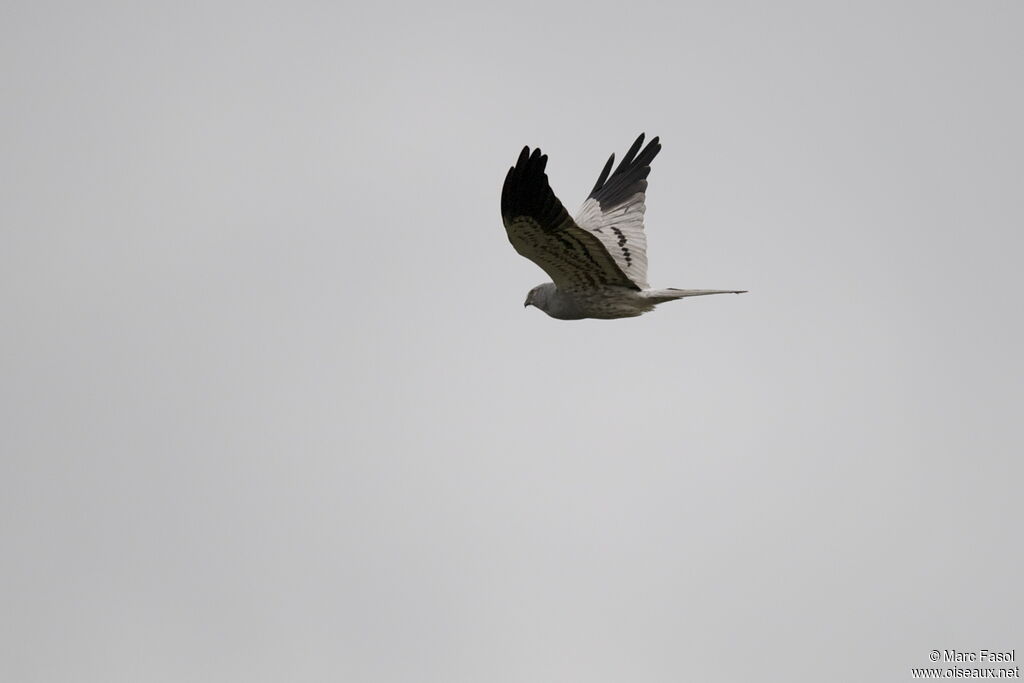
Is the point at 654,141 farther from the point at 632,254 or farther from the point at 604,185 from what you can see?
the point at 632,254

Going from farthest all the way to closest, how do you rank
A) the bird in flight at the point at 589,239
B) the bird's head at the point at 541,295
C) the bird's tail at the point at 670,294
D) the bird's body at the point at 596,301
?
1. the bird's head at the point at 541,295
2. the bird's body at the point at 596,301
3. the bird's tail at the point at 670,294
4. the bird in flight at the point at 589,239

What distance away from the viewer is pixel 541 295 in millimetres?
17266

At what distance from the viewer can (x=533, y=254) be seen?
51.6ft

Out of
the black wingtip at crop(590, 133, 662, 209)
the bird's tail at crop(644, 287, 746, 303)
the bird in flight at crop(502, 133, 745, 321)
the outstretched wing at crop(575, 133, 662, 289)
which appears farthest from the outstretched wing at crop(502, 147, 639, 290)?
the black wingtip at crop(590, 133, 662, 209)

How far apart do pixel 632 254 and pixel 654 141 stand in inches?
114

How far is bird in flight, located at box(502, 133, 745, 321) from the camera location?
47.8 feet

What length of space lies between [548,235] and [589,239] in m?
0.49

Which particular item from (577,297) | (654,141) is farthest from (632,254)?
(654,141)

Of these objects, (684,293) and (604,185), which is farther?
(604,185)

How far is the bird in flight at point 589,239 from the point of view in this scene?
1457cm

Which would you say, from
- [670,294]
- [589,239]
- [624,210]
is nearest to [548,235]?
[589,239]

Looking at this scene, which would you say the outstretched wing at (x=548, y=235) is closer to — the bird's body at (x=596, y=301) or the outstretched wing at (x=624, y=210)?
the bird's body at (x=596, y=301)

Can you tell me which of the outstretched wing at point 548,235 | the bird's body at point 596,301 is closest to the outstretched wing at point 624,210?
the bird's body at point 596,301

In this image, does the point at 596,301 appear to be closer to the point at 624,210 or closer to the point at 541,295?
the point at 541,295
